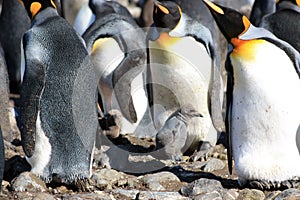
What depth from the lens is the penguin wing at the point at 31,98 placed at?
5723mm

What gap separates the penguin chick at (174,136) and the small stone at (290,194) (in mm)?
1429

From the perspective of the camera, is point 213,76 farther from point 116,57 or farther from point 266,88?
point 266,88

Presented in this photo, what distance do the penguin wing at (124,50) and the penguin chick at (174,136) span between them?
892mm

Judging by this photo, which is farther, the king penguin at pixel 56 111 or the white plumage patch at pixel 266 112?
the king penguin at pixel 56 111

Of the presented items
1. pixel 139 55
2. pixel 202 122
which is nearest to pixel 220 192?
pixel 202 122

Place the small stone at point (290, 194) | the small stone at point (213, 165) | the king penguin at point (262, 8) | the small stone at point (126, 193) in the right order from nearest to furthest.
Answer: the small stone at point (290, 194), the small stone at point (126, 193), the small stone at point (213, 165), the king penguin at point (262, 8)

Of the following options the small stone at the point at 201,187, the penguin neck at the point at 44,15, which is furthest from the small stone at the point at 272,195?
the penguin neck at the point at 44,15

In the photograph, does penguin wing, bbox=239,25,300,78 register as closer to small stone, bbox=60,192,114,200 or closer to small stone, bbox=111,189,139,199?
small stone, bbox=111,189,139,199

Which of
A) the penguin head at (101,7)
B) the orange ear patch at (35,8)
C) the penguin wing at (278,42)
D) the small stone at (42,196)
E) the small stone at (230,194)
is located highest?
the orange ear patch at (35,8)

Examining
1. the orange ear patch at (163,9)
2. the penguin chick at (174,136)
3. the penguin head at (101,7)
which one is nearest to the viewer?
the penguin chick at (174,136)

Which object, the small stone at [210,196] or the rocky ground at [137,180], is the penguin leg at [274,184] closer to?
the rocky ground at [137,180]

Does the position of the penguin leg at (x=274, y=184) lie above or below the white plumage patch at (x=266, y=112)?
below

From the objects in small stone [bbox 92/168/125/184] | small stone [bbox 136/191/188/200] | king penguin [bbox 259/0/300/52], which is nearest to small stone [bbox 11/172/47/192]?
small stone [bbox 92/168/125/184]

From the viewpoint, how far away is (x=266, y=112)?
223 inches
